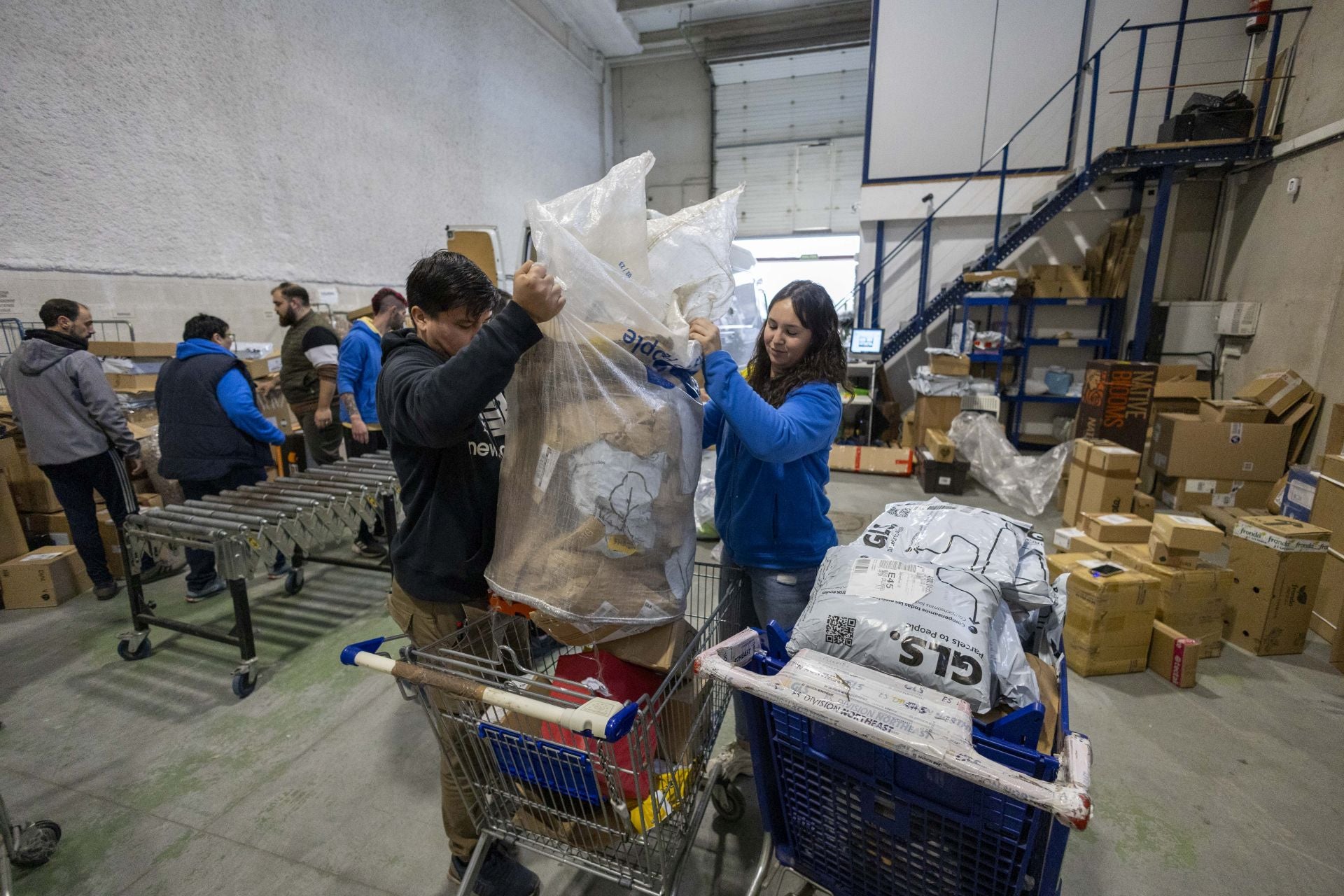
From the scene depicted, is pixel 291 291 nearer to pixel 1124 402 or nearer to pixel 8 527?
pixel 8 527

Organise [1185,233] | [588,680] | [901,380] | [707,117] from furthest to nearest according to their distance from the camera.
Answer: [707,117], [901,380], [1185,233], [588,680]

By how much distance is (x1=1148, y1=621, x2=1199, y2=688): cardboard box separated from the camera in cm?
230

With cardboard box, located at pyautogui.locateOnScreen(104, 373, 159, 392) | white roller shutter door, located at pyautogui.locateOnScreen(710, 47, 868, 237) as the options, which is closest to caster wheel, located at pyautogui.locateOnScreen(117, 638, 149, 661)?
cardboard box, located at pyautogui.locateOnScreen(104, 373, 159, 392)

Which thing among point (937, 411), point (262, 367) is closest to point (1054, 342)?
point (937, 411)

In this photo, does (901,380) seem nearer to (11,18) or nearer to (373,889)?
(373,889)

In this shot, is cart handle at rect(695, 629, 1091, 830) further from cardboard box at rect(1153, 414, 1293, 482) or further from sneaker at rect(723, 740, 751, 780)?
cardboard box at rect(1153, 414, 1293, 482)

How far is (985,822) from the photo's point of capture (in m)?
0.80

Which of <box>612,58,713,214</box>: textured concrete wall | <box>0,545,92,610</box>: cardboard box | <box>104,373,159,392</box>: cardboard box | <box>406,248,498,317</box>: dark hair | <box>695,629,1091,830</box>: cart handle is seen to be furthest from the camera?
<box>612,58,713,214</box>: textured concrete wall

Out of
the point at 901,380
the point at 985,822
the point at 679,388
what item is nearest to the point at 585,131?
the point at 901,380

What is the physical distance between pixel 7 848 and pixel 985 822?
2401mm

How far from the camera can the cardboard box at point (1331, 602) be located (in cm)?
247

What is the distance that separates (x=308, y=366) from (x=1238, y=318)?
723 centimetres

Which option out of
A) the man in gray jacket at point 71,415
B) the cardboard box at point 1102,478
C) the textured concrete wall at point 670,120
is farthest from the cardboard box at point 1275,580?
the textured concrete wall at point 670,120

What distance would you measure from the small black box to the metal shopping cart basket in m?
3.95
